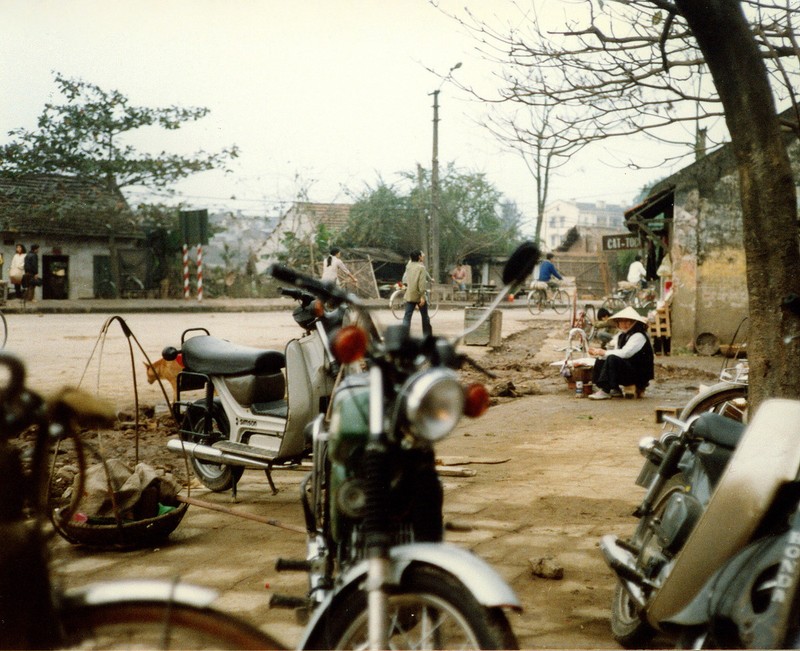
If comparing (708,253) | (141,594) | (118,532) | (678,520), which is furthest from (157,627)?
(708,253)

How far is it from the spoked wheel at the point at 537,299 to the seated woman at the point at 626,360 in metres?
18.2

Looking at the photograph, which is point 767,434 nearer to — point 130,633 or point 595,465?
point 130,633

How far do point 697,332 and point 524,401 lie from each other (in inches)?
241

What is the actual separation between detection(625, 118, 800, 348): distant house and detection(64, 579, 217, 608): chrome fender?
47.4 feet

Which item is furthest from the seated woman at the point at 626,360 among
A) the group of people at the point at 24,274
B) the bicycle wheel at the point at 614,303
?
the group of people at the point at 24,274

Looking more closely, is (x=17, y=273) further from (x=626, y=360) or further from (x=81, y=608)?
(x=81, y=608)

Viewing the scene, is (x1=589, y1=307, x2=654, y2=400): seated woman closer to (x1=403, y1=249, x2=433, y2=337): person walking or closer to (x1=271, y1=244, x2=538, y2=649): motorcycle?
(x1=403, y1=249, x2=433, y2=337): person walking

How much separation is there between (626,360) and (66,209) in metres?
19.2

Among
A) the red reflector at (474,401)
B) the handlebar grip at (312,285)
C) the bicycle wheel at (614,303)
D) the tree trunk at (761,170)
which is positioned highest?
the tree trunk at (761,170)

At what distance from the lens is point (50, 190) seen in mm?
22344

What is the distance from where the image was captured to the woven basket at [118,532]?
14.8 feet

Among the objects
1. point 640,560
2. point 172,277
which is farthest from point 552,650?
point 172,277

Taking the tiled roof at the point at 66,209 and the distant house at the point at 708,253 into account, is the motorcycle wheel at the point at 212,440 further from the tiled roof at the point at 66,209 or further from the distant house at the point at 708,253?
the distant house at the point at 708,253

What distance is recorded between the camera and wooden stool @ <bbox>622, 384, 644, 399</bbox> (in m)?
10.7
